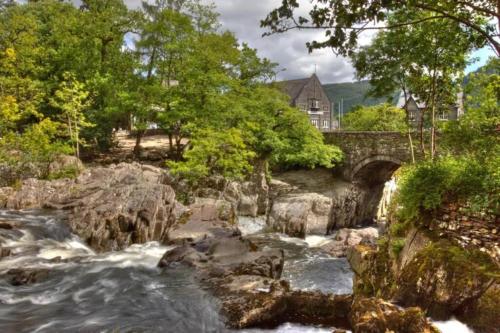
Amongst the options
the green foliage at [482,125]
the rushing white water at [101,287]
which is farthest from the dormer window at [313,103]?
the green foliage at [482,125]

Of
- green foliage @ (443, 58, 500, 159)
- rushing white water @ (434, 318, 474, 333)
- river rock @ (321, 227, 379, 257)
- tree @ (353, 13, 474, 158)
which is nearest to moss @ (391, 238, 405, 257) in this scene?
rushing white water @ (434, 318, 474, 333)

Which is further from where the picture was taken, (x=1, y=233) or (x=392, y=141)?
(x=392, y=141)

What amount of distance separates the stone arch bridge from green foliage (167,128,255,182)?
32.2 ft

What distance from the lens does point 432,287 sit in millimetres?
6445

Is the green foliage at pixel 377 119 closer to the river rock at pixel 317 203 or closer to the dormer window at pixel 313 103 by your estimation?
the dormer window at pixel 313 103

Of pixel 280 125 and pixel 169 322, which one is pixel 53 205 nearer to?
pixel 169 322

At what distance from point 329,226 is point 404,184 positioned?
53.4 ft

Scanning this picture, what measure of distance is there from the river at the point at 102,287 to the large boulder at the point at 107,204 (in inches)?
23.0

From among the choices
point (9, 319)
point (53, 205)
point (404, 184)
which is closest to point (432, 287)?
point (404, 184)

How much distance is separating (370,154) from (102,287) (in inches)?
870

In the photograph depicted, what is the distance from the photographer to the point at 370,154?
27.4 meters

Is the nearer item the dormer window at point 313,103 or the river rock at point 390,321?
the river rock at point 390,321

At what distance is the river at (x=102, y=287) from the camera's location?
24.8 ft

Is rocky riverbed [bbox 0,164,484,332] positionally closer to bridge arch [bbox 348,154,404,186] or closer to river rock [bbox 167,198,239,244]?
river rock [bbox 167,198,239,244]
